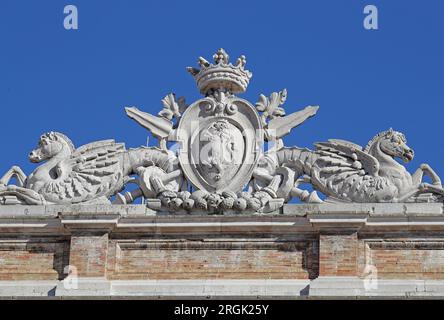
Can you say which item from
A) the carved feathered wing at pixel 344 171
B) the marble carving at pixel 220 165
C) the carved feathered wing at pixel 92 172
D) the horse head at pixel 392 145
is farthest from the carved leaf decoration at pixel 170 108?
the horse head at pixel 392 145

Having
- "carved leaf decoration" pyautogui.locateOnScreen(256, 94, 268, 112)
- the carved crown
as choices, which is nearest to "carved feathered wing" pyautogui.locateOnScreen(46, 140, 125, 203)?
the carved crown

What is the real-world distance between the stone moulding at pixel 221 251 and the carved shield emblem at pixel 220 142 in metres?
0.77

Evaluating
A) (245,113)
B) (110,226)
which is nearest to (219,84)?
(245,113)

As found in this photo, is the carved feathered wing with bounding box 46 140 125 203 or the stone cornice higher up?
the carved feathered wing with bounding box 46 140 125 203

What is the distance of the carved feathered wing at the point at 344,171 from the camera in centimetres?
3312

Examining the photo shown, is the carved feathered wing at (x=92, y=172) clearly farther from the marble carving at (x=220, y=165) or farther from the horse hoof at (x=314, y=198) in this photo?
the horse hoof at (x=314, y=198)

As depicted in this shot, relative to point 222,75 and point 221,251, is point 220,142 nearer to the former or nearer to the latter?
point 222,75

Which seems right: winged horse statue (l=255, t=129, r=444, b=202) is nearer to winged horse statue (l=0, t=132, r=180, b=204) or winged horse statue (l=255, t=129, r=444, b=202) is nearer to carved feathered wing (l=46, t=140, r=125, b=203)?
winged horse statue (l=0, t=132, r=180, b=204)

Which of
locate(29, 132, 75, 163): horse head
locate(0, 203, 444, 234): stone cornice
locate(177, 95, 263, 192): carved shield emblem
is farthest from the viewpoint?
locate(29, 132, 75, 163): horse head

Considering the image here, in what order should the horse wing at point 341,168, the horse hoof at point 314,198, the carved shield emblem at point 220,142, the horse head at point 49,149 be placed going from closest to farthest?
the horse hoof at point 314,198 < the horse wing at point 341,168 < the carved shield emblem at point 220,142 < the horse head at point 49,149

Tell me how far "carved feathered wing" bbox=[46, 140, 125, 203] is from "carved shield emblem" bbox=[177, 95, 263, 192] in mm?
1033

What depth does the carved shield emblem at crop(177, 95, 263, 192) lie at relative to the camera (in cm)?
3331

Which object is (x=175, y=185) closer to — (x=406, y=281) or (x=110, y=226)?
(x=110, y=226)
